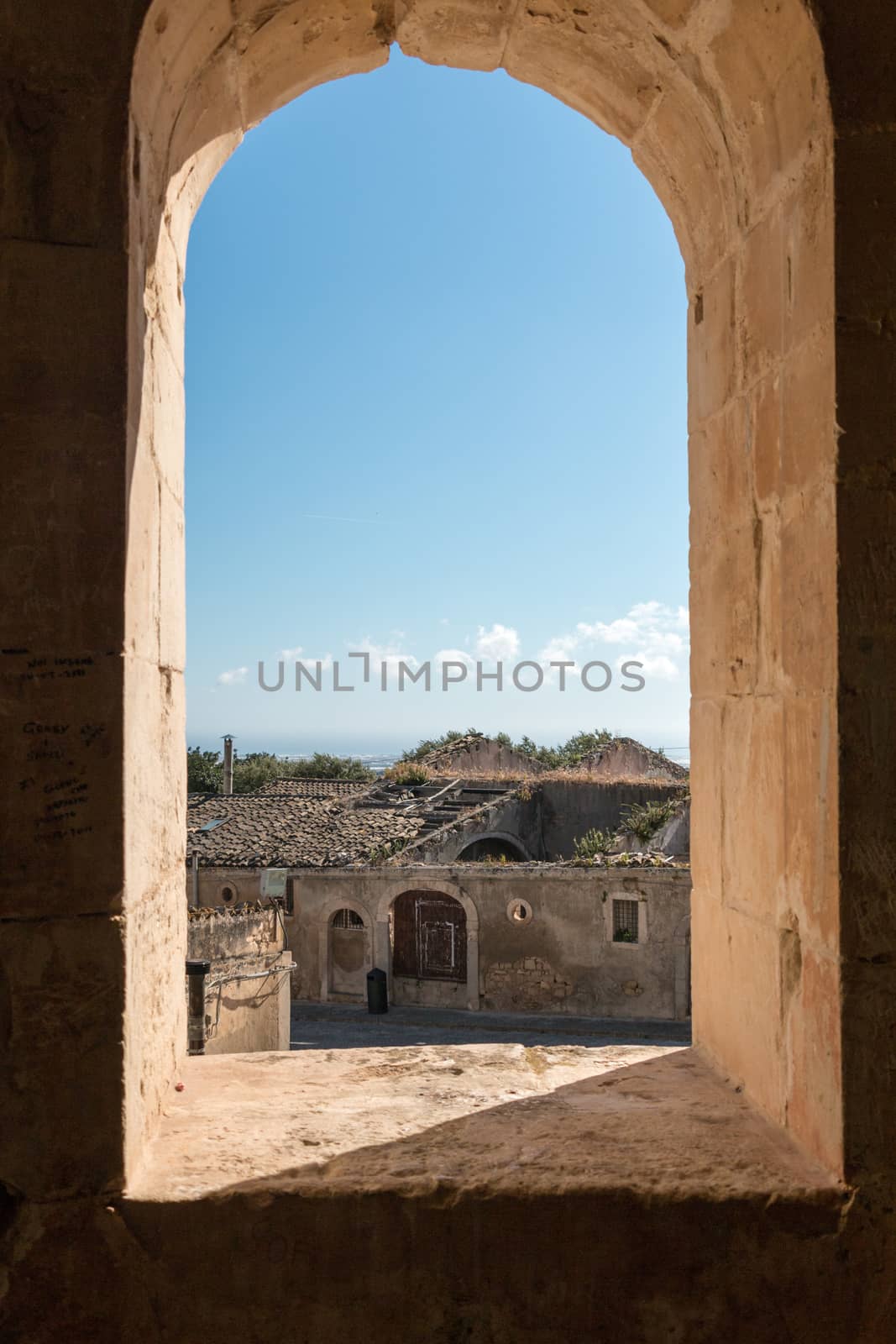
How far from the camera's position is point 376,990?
19.5 metres

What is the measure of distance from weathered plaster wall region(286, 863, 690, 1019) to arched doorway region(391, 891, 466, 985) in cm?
25

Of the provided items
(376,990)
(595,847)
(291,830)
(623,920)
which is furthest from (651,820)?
(291,830)

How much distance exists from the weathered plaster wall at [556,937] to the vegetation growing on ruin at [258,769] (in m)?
18.6

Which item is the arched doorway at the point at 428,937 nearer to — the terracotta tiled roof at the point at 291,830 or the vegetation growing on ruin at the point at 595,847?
the terracotta tiled roof at the point at 291,830

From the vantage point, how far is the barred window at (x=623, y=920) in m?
18.4

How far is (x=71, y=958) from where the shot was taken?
175 centimetres

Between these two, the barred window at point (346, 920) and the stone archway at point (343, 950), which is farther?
the barred window at point (346, 920)

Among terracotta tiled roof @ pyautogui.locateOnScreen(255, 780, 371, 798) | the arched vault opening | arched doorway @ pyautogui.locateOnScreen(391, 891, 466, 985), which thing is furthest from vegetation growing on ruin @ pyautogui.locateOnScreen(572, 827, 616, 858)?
the arched vault opening

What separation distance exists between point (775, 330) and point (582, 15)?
92 centimetres

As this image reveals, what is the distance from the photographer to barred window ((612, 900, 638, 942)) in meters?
18.4

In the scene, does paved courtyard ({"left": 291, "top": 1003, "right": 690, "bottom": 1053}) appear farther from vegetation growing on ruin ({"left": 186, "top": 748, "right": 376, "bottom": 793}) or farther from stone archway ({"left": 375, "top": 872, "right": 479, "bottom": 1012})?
vegetation growing on ruin ({"left": 186, "top": 748, "right": 376, "bottom": 793})

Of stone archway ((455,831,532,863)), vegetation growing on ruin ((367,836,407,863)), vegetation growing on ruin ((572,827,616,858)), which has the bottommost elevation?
stone archway ((455,831,532,863))

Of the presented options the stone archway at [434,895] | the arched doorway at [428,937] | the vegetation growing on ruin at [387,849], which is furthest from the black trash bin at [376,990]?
the vegetation growing on ruin at [387,849]

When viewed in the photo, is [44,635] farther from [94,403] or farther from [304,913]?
[304,913]
